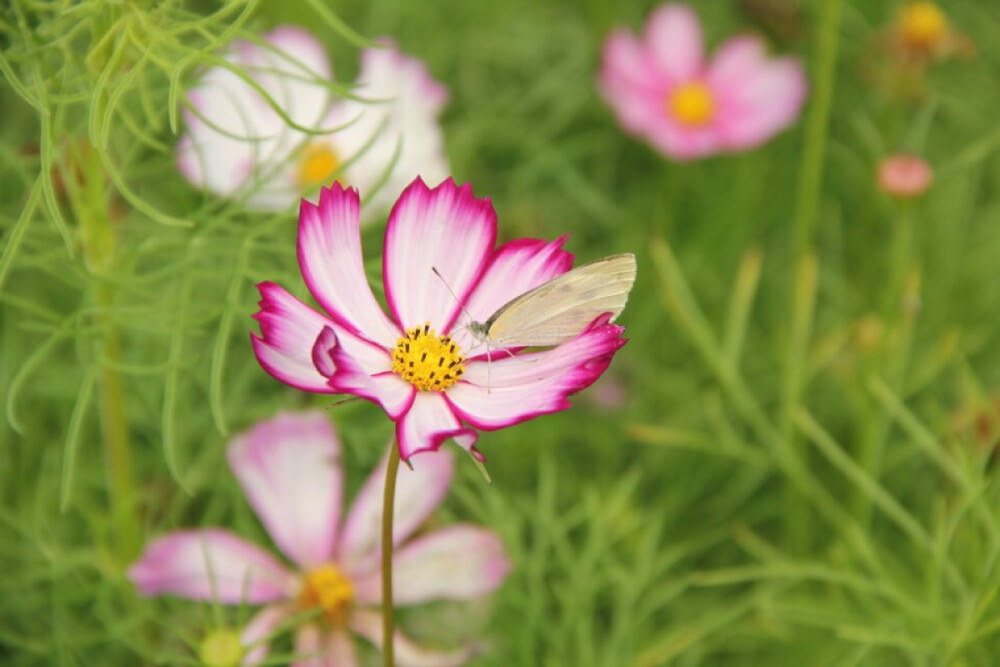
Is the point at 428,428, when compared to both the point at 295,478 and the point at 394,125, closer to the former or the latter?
the point at 295,478

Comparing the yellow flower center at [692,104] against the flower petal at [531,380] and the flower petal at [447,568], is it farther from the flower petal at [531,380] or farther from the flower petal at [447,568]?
the flower petal at [531,380]

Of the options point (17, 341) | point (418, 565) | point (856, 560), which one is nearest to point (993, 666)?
point (856, 560)

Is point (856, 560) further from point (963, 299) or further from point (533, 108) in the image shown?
point (533, 108)

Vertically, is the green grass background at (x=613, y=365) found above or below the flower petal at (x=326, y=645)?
above

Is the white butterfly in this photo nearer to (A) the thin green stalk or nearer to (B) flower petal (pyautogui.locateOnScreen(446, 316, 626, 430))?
(B) flower petal (pyautogui.locateOnScreen(446, 316, 626, 430))

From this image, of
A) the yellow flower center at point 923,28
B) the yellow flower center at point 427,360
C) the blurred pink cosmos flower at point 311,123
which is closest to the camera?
the yellow flower center at point 427,360

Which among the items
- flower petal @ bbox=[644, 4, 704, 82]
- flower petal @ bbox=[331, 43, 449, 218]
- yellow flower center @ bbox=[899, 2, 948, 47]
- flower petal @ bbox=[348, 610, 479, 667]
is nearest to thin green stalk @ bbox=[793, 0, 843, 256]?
yellow flower center @ bbox=[899, 2, 948, 47]

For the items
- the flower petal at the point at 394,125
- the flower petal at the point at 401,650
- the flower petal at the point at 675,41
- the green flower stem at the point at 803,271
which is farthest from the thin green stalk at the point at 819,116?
the flower petal at the point at 401,650
